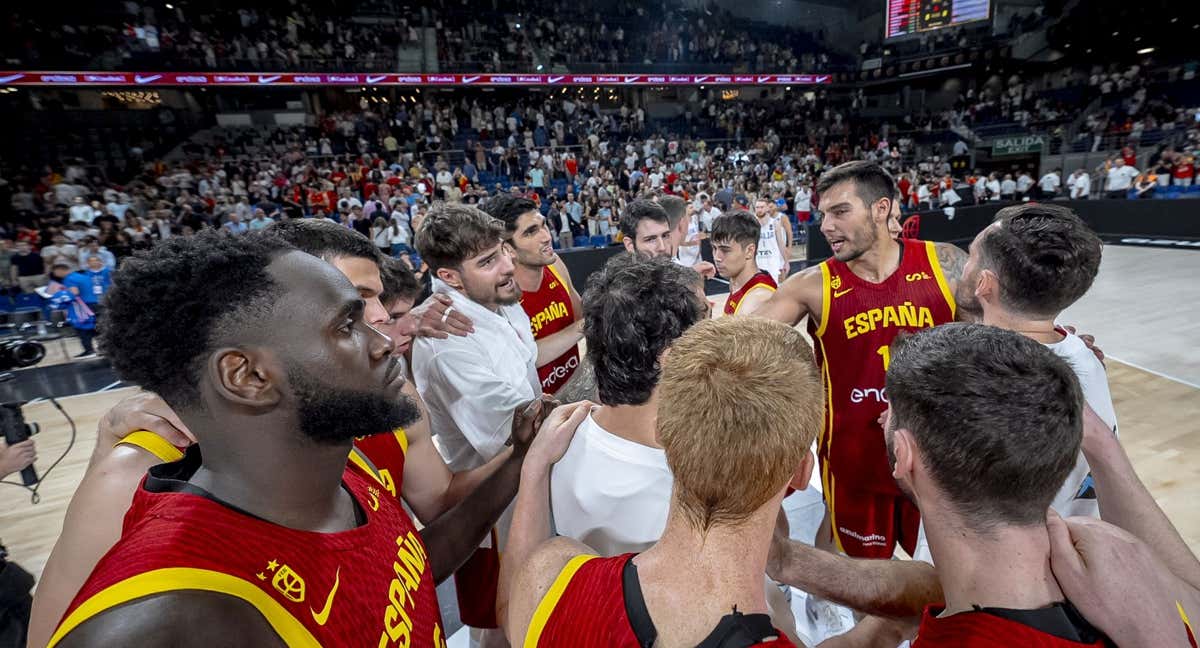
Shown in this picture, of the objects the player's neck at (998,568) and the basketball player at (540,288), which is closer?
the player's neck at (998,568)

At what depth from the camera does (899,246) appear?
3.04m

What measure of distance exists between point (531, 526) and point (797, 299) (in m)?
2.14

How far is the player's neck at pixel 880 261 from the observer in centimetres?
297

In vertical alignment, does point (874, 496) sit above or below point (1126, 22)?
below

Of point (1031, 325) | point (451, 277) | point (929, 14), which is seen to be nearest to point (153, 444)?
point (451, 277)

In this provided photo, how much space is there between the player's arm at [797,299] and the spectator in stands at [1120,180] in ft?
55.5

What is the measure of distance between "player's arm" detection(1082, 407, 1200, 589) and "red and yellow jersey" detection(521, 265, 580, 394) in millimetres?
2526

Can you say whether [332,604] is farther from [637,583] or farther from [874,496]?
[874,496]

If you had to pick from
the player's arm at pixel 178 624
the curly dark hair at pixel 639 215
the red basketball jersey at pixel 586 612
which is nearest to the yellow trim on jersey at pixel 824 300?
the curly dark hair at pixel 639 215

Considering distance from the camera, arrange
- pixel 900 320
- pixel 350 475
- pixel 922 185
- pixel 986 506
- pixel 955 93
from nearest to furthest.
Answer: pixel 986 506 → pixel 350 475 → pixel 900 320 → pixel 922 185 → pixel 955 93

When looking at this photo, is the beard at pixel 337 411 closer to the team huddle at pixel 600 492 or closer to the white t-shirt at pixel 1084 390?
the team huddle at pixel 600 492

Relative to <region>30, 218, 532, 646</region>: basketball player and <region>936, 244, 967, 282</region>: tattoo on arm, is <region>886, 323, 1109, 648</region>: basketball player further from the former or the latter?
<region>936, 244, 967, 282</region>: tattoo on arm

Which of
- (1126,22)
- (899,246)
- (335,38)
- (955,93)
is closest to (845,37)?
(955,93)

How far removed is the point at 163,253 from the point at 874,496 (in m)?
2.93
